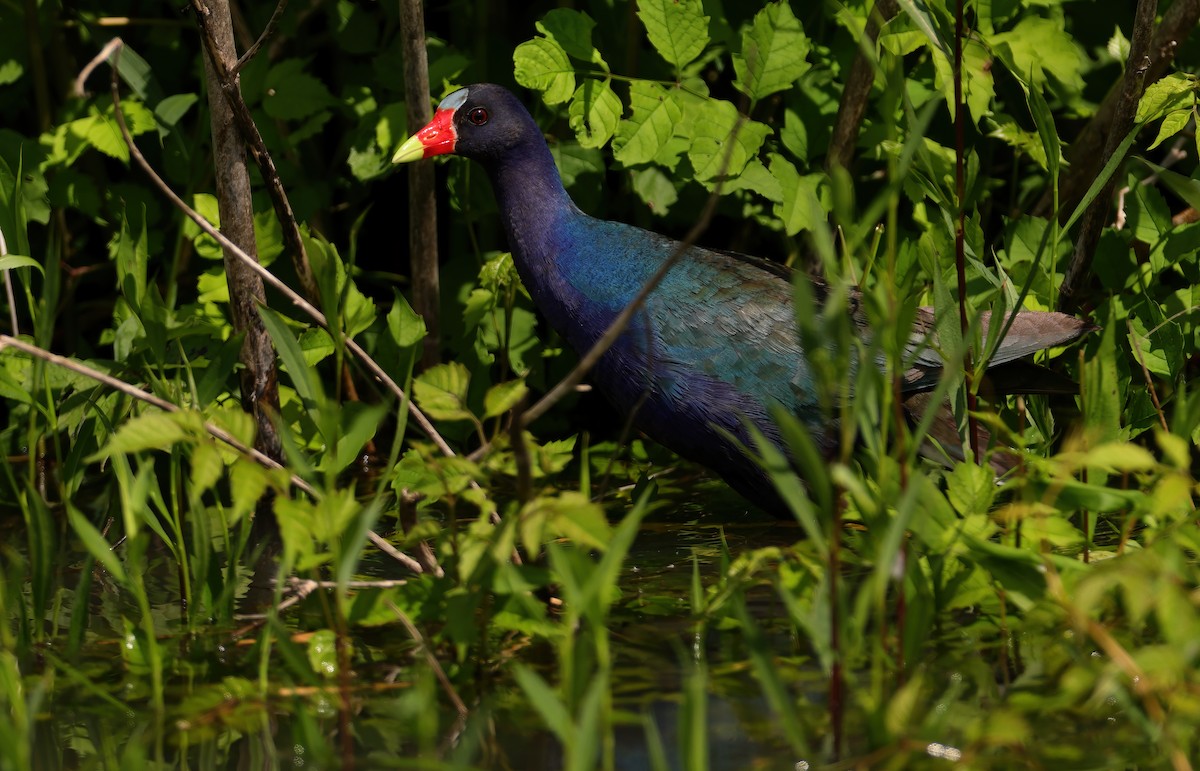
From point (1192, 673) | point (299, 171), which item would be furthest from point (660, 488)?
point (1192, 673)

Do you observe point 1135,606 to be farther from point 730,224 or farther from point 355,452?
point 730,224

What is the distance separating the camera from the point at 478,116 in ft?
9.91

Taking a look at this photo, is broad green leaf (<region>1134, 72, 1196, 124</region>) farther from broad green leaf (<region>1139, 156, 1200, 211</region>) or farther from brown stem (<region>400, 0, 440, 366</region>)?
brown stem (<region>400, 0, 440, 366</region>)

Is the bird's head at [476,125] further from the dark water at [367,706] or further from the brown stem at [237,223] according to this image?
the dark water at [367,706]

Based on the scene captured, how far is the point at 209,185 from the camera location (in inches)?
131

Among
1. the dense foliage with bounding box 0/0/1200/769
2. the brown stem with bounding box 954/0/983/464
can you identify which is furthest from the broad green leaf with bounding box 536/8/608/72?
the brown stem with bounding box 954/0/983/464

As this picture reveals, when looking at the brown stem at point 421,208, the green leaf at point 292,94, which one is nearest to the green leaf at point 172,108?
the green leaf at point 292,94

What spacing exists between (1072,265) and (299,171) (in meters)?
1.72

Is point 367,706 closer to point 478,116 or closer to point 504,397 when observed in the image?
point 504,397

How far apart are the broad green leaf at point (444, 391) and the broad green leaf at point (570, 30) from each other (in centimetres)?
105

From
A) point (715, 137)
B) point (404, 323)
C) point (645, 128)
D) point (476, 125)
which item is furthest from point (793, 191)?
point (404, 323)

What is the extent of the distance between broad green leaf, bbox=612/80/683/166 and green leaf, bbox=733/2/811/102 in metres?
0.15

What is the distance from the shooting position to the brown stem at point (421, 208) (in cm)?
295

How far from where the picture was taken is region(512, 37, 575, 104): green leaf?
274 centimetres
